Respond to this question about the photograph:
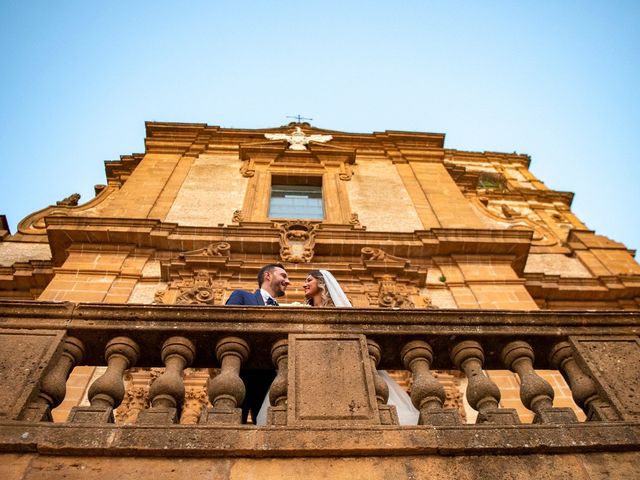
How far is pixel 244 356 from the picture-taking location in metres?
4.28

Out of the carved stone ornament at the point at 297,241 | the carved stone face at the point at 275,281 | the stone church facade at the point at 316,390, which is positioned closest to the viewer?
the stone church facade at the point at 316,390

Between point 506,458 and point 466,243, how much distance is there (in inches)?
323

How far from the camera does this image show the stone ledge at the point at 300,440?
10.8 feet

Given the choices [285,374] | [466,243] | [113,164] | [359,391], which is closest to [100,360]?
[285,374]

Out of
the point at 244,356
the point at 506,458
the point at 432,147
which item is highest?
the point at 432,147

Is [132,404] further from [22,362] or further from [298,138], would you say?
[298,138]

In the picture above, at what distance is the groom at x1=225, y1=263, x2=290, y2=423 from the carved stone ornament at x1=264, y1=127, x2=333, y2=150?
10540mm

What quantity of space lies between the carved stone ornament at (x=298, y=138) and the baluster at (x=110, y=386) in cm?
1242

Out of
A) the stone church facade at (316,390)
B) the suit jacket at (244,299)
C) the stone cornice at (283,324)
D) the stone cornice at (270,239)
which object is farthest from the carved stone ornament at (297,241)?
the stone cornice at (283,324)

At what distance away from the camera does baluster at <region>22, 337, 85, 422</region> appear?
366 cm

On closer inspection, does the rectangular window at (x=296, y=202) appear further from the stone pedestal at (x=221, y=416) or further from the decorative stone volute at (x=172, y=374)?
the stone pedestal at (x=221, y=416)

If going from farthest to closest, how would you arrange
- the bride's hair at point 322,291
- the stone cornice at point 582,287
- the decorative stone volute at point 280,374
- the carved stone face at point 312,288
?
1. the stone cornice at point 582,287
2. the carved stone face at point 312,288
3. the bride's hair at point 322,291
4. the decorative stone volute at point 280,374

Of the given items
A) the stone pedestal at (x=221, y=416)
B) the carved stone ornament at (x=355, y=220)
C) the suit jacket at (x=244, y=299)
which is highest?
the carved stone ornament at (x=355, y=220)

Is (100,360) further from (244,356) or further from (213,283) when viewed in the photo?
(213,283)
